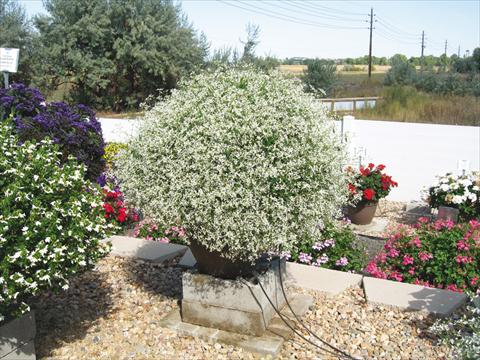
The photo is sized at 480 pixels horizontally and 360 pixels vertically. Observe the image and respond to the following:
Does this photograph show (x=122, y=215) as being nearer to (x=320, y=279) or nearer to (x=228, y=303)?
(x=320, y=279)

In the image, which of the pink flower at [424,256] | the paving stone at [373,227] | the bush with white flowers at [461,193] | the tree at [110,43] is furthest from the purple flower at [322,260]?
the tree at [110,43]

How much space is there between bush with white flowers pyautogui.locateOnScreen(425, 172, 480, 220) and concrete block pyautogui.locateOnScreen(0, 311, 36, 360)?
5.45 metres

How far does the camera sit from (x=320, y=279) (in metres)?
4.14

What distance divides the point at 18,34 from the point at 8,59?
35.4 feet

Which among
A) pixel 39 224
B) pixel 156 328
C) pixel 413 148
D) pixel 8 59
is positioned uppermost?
pixel 8 59

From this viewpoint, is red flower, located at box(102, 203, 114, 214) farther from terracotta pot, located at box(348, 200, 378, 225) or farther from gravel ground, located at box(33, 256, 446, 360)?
terracotta pot, located at box(348, 200, 378, 225)

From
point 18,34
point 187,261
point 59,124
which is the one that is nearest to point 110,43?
point 18,34

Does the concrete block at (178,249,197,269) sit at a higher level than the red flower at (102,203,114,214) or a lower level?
lower

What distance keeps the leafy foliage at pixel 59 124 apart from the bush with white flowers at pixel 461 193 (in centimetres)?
474

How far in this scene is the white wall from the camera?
8.06 m

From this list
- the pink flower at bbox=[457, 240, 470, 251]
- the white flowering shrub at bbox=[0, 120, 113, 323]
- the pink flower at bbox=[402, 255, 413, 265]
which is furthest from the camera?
the pink flower at bbox=[402, 255, 413, 265]

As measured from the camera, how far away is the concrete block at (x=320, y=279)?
13.2 ft

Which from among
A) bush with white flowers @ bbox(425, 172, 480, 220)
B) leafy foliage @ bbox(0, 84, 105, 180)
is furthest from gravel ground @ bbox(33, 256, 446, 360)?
bush with white flowers @ bbox(425, 172, 480, 220)

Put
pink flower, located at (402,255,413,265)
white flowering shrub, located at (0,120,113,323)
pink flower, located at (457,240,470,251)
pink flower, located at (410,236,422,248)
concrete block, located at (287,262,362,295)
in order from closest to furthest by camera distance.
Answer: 1. white flowering shrub, located at (0,120,113,323)
2. concrete block, located at (287,262,362,295)
3. pink flower, located at (457,240,470,251)
4. pink flower, located at (402,255,413,265)
5. pink flower, located at (410,236,422,248)
